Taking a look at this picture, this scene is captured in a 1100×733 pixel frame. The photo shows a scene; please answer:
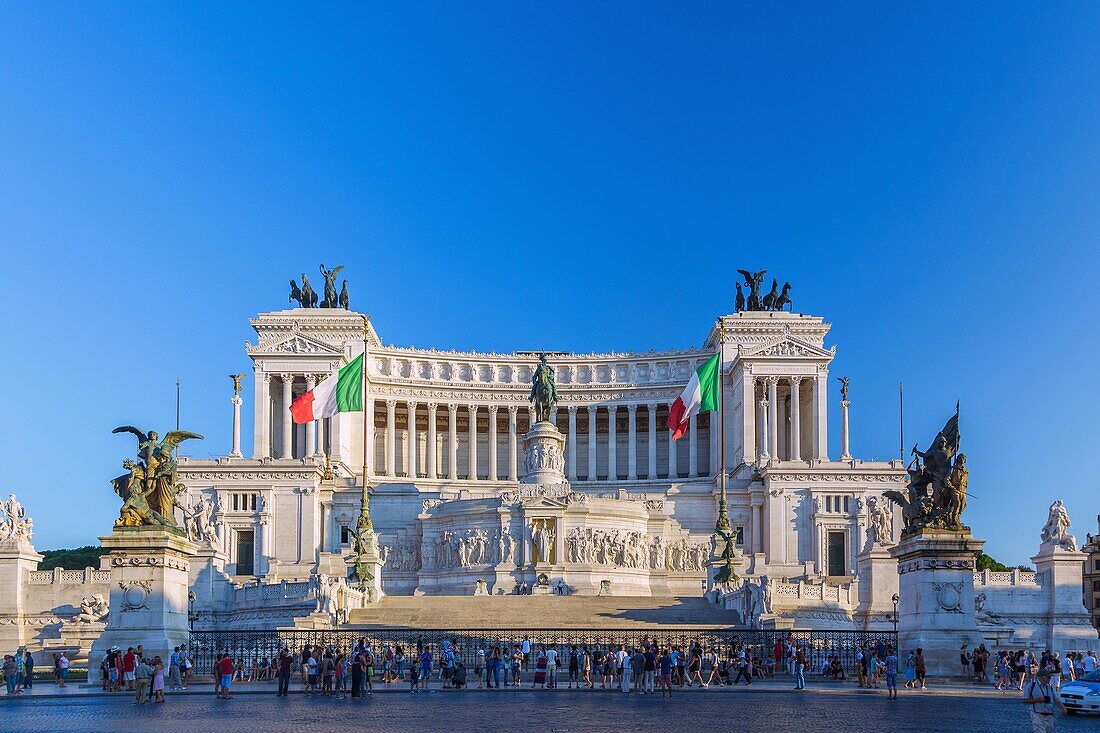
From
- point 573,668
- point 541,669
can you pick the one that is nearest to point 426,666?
point 541,669

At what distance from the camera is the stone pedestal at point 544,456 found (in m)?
76.2

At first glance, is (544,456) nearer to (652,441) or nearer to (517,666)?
(652,441)

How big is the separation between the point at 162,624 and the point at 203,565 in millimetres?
26359

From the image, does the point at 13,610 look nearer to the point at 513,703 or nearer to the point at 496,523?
the point at 496,523

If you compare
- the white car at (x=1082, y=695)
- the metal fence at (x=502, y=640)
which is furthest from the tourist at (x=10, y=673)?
the white car at (x=1082, y=695)

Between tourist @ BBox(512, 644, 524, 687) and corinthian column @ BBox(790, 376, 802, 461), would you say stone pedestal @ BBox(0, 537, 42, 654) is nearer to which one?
tourist @ BBox(512, 644, 524, 687)

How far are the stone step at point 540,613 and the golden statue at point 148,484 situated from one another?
51.4 feet

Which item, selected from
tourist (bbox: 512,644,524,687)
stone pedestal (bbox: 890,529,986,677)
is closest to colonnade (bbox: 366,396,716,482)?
tourist (bbox: 512,644,524,687)

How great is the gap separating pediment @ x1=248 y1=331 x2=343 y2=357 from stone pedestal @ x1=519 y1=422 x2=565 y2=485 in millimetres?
23748

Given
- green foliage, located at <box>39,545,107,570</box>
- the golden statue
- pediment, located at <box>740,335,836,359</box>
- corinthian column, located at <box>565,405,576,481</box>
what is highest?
pediment, located at <box>740,335,836,359</box>

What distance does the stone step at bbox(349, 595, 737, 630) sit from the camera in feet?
166

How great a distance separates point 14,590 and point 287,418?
3697 cm

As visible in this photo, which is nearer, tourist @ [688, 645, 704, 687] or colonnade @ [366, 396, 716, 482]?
tourist @ [688, 645, 704, 687]

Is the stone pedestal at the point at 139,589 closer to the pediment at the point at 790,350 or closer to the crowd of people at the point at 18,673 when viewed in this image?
the crowd of people at the point at 18,673
